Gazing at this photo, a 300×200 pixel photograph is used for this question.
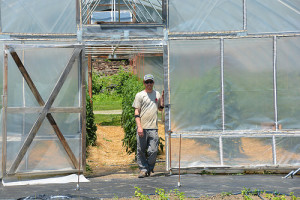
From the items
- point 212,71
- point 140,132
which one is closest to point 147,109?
point 140,132

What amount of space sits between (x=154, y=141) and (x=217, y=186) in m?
1.56

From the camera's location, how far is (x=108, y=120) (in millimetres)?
19406

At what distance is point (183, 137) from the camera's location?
28.4ft

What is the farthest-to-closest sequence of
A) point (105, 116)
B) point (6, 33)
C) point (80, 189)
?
point (105, 116), point (6, 33), point (80, 189)

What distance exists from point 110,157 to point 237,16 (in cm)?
476

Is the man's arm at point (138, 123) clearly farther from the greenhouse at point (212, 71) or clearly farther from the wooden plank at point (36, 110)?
the wooden plank at point (36, 110)

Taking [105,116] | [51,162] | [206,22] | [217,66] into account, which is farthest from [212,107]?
[105,116]

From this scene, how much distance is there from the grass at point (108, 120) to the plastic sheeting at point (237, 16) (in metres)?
9.77

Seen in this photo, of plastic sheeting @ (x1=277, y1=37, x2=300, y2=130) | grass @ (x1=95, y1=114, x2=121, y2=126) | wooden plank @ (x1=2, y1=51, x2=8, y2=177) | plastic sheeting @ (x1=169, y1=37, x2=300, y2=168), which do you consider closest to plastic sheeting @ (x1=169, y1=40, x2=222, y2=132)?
plastic sheeting @ (x1=169, y1=37, x2=300, y2=168)

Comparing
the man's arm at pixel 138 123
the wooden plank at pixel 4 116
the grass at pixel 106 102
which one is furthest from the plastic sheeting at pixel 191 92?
the grass at pixel 106 102

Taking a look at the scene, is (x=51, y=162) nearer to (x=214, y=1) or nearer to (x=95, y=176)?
(x=95, y=176)

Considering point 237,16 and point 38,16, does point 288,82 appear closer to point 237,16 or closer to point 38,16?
point 237,16

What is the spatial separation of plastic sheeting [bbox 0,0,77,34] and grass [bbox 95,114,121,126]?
31.9ft

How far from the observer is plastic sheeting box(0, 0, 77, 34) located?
8406 millimetres
